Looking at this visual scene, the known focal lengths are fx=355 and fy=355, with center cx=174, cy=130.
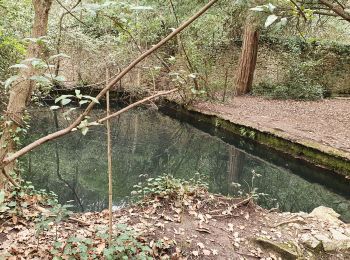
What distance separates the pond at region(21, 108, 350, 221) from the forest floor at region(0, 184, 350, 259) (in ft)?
3.21

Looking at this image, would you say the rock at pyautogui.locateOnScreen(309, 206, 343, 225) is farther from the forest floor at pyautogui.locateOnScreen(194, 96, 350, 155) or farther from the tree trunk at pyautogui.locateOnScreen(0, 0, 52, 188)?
the tree trunk at pyautogui.locateOnScreen(0, 0, 52, 188)

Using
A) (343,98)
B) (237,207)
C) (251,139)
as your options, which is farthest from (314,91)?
(237,207)

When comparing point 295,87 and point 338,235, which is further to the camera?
point 295,87

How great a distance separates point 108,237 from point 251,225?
78.5 inches

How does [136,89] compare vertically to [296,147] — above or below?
above

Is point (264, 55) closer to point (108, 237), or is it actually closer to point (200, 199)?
point (200, 199)

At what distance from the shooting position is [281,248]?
4.01 m

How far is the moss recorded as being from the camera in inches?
319

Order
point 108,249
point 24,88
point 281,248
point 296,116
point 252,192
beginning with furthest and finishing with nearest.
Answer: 1. point 296,116
2. point 252,192
3. point 24,88
4. point 281,248
5. point 108,249

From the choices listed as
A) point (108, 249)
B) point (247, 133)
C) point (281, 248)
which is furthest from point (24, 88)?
point (247, 133)

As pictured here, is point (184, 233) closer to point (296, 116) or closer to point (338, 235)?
point (338, 235)

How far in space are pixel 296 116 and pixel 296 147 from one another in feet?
9.94

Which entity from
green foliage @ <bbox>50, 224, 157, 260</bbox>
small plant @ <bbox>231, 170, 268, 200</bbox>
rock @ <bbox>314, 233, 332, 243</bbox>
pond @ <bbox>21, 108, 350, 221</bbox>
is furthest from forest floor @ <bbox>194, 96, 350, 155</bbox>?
green foliage @ <bbox>50, 224, 157, 260</bbox>

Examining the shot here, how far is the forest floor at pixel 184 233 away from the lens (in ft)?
11.1
